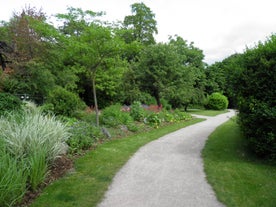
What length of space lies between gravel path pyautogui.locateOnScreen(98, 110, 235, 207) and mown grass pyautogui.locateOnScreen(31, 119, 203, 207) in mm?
182

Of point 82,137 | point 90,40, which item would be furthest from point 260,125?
point 90,40

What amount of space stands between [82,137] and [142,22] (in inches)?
831

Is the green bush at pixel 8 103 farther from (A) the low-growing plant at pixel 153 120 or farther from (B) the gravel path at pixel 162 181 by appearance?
(A) the low-growing plant at pixel 153 120

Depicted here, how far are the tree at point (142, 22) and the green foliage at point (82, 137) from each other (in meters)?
18.8

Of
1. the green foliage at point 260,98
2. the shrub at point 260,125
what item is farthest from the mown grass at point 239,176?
the green foliage at point 260,98

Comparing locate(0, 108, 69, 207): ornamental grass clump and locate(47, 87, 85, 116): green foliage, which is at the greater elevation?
locate(47, 87, 85, 116): green foliage

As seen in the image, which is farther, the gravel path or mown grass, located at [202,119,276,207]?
mown grass, located at [202,119,276,207]

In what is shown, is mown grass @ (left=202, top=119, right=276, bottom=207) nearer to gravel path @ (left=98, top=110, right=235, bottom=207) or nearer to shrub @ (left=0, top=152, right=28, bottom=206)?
gravel path @ (left=98, top=110, right=235, bottom=207)

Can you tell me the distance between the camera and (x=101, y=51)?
7520mm

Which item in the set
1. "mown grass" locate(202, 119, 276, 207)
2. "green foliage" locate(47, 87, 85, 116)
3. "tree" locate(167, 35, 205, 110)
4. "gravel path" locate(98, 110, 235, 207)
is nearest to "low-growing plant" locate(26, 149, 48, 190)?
"gravel path" locate(98, 110, 235, 207)

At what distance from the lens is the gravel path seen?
3254mm

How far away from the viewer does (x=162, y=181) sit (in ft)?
13.2

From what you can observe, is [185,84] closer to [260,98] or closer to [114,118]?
[114,118]

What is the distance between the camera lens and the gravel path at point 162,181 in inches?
128
